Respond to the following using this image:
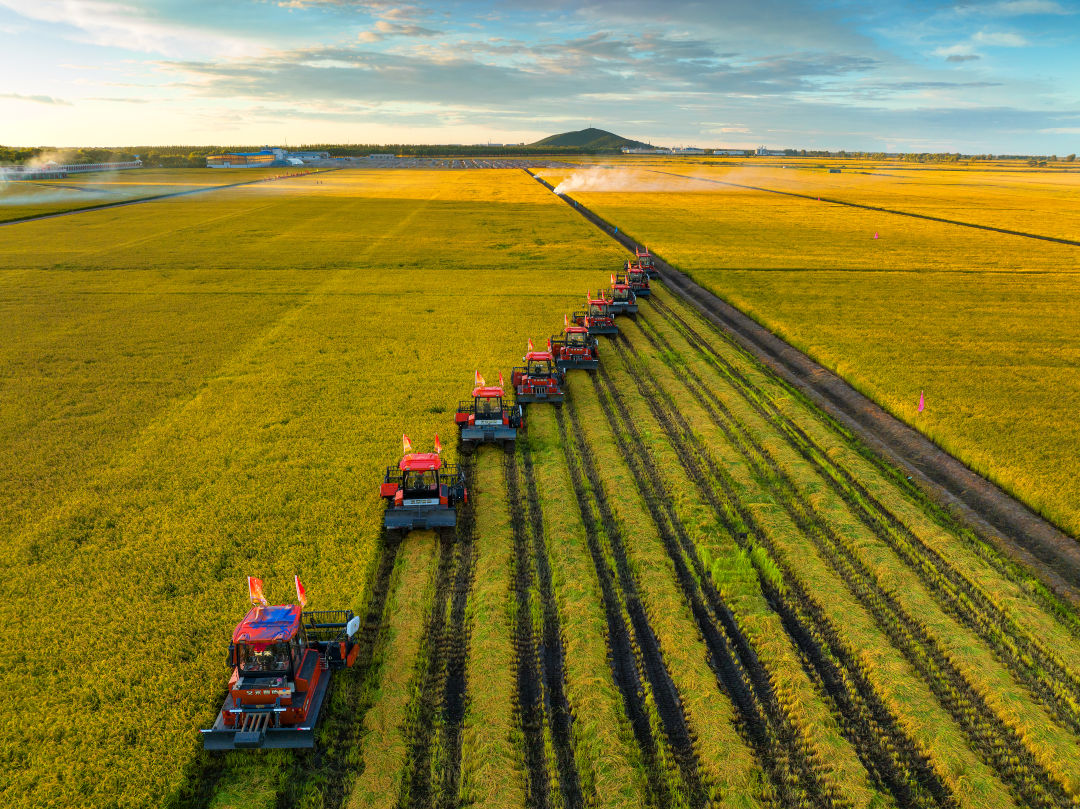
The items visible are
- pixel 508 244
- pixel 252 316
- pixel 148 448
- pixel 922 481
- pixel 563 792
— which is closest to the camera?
pixel 563 792

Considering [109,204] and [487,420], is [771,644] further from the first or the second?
[109,204]

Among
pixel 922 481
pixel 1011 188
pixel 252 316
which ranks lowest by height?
pixel 922 481

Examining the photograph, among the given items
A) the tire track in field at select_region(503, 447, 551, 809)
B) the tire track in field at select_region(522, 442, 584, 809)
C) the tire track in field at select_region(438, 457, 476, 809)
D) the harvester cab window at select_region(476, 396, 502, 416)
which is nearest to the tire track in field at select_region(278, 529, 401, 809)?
the tire track in field at select_region(438, 457, 476, 809)

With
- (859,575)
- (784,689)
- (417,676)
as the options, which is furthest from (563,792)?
(859,575)

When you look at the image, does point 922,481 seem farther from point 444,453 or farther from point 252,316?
point 252,316

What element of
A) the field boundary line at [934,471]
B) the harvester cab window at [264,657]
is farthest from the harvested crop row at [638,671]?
the field boundary line at [934,471]

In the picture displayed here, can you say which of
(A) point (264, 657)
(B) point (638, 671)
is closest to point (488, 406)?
(B) point (638, 671)

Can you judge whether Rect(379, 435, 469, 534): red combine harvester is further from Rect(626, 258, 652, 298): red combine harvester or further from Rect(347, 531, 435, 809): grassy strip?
Rect(626, 258, 652, 298): red combine harvester
